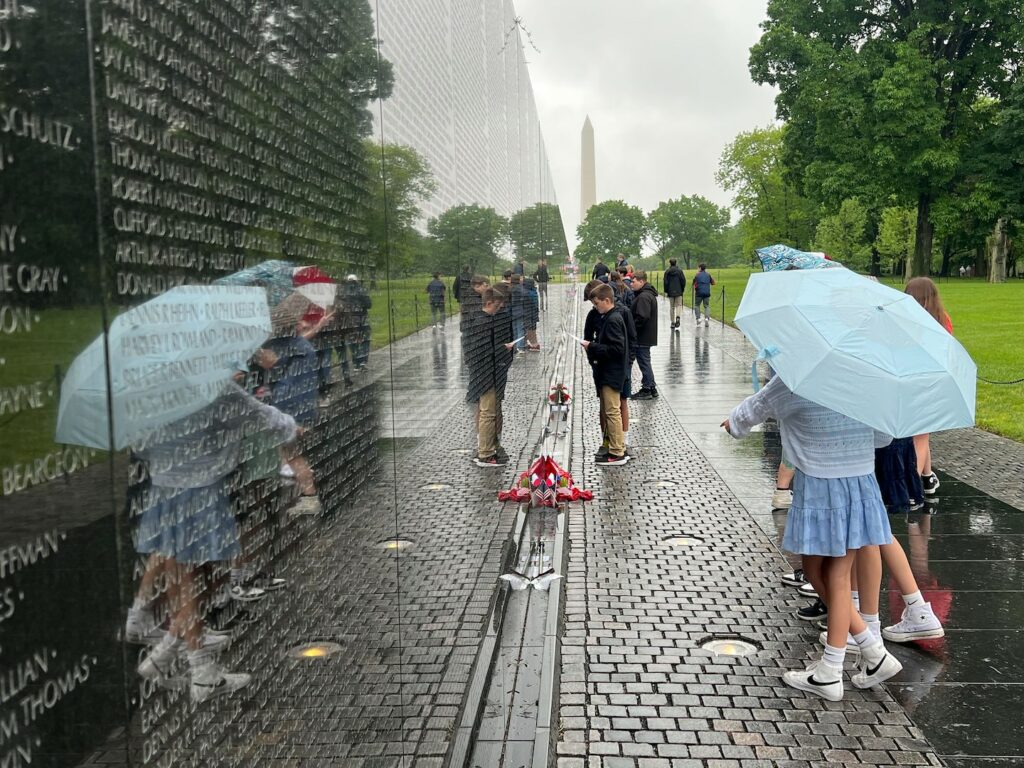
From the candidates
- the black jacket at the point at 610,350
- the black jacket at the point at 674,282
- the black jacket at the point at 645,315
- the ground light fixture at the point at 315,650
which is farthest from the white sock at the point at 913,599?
the black jacket at the point at 674,282

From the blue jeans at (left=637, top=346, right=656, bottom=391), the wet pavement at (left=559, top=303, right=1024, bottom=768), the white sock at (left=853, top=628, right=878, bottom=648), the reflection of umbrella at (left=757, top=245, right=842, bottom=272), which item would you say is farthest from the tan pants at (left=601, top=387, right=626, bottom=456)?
the white sock at (left=853, top=628, right=878, bottom=648)

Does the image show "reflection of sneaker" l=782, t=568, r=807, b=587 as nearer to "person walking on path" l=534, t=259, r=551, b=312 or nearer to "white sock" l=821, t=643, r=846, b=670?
"white sock" l=821, t=643, r=846, b=670

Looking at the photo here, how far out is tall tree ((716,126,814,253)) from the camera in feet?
242

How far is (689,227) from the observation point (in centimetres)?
13788

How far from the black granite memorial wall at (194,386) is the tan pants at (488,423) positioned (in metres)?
3.65

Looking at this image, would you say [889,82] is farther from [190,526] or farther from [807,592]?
[190,526]

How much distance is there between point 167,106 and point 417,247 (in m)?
2.73

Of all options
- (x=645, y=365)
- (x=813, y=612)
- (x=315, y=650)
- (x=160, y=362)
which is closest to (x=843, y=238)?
(x=645, y=365)

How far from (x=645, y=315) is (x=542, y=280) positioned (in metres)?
2.76

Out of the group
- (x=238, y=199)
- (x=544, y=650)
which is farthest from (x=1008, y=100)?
(x=238, y=199)

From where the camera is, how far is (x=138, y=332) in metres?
1.64

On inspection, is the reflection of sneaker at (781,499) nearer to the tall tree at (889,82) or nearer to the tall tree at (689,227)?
the tall tree at (889,82)

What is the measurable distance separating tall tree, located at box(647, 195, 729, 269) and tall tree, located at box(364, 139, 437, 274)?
13241 centimetres

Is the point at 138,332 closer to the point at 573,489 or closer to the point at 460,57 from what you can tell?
the point at 460,57
